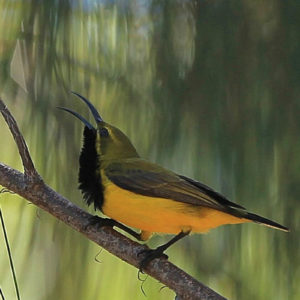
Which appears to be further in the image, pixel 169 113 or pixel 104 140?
pixel 104 140

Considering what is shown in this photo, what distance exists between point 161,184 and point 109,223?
92mm

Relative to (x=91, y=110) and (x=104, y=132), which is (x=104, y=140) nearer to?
(x=104, y=132)

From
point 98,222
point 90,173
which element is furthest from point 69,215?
point 90,173

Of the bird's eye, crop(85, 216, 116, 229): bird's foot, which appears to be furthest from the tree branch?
the bird's eye

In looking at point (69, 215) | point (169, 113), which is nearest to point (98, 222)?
point (69, 215)

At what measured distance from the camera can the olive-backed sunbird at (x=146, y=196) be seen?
34.3 inches

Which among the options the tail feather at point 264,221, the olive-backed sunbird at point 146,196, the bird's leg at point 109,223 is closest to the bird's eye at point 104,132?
the olive-backed sunbird at point 146,196

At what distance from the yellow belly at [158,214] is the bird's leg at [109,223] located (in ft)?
0.04

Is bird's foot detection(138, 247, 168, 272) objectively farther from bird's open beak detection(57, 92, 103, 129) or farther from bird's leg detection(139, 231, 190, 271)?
bird's open beak detection(57, 92, 103, 129)

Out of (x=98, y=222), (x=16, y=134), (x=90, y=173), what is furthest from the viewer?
(x=90, y=173)

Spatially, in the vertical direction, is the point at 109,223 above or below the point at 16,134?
below

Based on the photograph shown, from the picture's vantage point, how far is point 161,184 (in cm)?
92

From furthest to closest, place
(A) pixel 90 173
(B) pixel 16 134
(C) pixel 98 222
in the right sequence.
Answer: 1. (A) pixel 90 173
2. (C) pixel 98 222
3. (B) pixel 16 134

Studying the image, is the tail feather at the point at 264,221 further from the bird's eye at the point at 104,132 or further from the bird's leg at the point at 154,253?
the bird's eye at the point at 104,132
